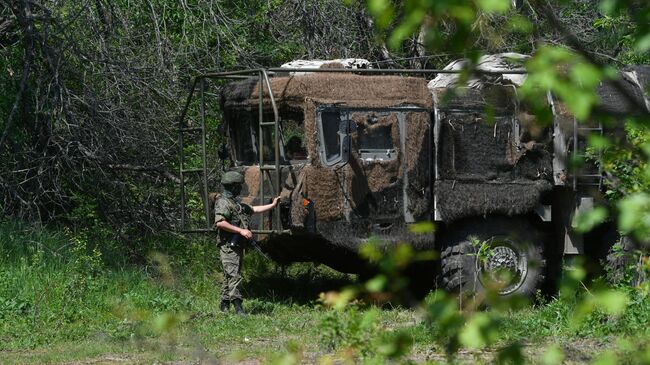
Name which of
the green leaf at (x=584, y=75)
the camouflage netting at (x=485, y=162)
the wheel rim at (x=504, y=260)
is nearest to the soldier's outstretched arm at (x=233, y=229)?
the camouflage netting at (x=485, y=162)

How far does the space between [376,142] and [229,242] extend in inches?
73.0

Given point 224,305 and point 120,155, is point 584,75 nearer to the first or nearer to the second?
point 224,305

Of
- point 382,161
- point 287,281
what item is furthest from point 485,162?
point 287,281

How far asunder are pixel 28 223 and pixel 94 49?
7.81 ft

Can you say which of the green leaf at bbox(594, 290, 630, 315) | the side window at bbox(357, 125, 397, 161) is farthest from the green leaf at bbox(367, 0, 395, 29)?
the side window at bbox(357, 125, 397, 161)

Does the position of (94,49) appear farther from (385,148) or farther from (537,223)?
(537,223)

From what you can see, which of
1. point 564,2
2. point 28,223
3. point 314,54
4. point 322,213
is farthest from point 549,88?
point 314,54

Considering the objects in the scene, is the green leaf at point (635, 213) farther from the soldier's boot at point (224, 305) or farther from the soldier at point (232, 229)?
the soldier's boot at point (224, 305)

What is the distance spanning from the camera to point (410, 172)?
476 inches

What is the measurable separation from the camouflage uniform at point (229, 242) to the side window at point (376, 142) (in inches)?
52.4

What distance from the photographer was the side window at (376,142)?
12.0 meters

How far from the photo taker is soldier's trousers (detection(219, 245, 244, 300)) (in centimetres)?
1212

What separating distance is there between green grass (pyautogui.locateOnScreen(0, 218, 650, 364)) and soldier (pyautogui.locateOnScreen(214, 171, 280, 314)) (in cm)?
26

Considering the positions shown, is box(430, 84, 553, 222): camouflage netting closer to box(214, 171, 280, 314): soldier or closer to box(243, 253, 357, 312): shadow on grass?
box(214, 171, 280, 314): soldier
